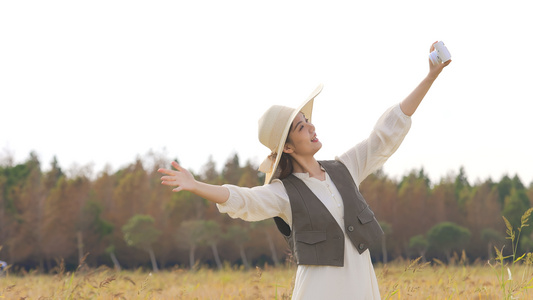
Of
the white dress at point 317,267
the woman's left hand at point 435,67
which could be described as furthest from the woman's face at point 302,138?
the woman's left hand at point 435,67

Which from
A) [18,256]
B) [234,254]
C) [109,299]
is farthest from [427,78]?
[234,254]

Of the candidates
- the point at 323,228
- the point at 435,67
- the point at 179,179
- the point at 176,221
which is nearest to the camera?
the point at 179,179

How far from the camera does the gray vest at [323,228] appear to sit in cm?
313

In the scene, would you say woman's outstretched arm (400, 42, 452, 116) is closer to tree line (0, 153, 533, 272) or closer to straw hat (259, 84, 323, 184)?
straw hat (259, 84, 323, 184)

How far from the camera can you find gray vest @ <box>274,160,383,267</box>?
3127 mm

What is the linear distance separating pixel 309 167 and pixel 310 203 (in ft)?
0.95

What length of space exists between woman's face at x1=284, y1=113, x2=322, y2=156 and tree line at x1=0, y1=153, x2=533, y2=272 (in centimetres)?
2051

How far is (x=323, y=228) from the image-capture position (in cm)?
315

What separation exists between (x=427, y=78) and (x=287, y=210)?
122cm

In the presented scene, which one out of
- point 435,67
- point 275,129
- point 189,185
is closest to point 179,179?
point 189,185

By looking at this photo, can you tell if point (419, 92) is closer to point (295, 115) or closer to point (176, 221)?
point (295, 115)

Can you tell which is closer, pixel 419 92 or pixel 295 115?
pixel 295 115

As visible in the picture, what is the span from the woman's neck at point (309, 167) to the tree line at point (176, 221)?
20.4 m

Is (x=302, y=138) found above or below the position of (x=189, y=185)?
above
